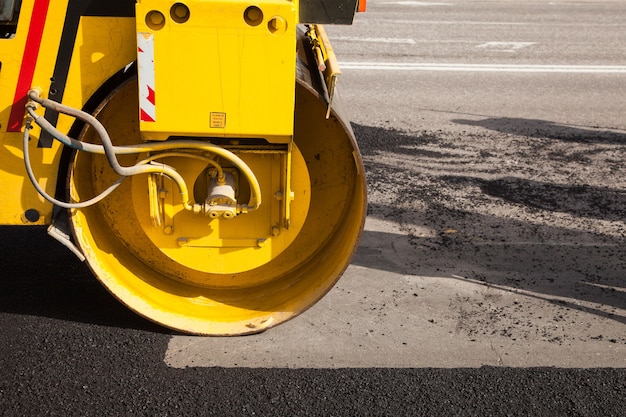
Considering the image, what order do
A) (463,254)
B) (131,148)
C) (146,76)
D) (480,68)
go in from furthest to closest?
(480,68) < (463,254) < (131,148) < (146,76)

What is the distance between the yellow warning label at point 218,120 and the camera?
12.1ft

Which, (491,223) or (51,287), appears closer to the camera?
(51,287)

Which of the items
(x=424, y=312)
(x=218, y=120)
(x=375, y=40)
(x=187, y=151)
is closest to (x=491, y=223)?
(x=424, y=312)

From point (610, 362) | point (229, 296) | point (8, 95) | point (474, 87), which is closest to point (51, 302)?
point (229, 296)

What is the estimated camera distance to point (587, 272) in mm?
5145

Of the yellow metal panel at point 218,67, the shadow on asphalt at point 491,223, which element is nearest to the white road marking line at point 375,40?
the shadow on asphalt at point 491,223

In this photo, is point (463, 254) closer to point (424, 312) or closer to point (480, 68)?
point (424, 312)

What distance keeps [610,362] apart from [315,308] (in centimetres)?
156

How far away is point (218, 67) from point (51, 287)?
1885 millimetres

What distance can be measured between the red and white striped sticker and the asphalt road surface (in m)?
1.24

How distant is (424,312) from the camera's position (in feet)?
15.3

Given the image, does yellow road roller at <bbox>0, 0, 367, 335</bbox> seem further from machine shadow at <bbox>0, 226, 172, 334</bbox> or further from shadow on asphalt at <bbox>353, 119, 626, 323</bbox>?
shadow on asphalt at <bbox>353, 119, 626, 323</bbox>

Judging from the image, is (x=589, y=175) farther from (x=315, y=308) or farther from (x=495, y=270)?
(x=315, y=308)

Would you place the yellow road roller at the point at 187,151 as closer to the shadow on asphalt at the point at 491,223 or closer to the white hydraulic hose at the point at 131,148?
the white hydraulic hose at the point at 131,148
